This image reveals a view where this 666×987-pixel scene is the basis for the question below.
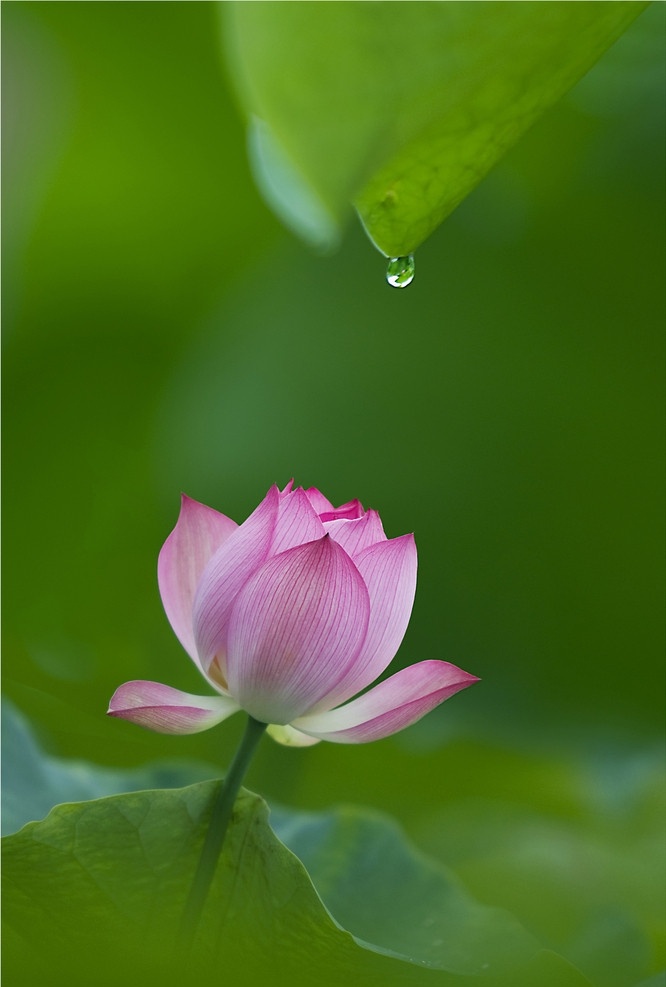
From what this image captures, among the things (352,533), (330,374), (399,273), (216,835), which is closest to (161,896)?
(216,835)

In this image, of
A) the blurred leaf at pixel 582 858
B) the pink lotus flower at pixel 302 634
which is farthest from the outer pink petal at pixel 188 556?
the blurred leaf at pixel 582 858

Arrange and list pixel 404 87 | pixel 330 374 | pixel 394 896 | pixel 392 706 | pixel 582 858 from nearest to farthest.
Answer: pixel 404 87 < pixel 392 706 < pixel 394 896 < pixel 582 858 < pixel 330 374

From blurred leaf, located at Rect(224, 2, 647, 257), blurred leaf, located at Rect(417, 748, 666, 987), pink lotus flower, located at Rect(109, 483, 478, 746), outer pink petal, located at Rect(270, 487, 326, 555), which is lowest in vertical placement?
blurred leaf, located at Rect(417, 748, 666, 987)

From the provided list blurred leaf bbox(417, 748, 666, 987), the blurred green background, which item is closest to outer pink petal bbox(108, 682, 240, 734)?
blurred leaf bbox(417, 748, 666, 987)

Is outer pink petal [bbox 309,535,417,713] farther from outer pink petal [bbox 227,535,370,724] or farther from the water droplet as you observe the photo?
the water droplet

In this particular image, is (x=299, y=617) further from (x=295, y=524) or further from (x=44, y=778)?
(x=44, y=778)

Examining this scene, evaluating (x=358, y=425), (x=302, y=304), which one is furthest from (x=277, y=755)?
(x=302, y=304)
